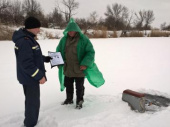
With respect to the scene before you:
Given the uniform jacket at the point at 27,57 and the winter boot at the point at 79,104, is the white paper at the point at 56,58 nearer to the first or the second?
the uniform jacket at the point at 27,57

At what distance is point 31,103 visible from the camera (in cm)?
211

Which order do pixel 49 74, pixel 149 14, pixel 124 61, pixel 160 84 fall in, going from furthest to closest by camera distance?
1. pixel 149 14
2. pixel 124 61
3. pixel 49 74
4. pixel 160 84

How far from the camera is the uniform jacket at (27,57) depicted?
72.3 inches

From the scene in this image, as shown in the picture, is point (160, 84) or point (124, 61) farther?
point (124, 61)

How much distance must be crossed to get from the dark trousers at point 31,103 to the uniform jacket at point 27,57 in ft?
0.30

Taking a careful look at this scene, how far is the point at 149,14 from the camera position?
3638 cm

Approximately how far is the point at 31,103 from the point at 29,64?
53cm

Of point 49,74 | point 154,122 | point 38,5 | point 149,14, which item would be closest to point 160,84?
point 154,122

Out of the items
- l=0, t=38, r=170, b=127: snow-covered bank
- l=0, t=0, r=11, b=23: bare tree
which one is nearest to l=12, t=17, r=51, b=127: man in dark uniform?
l=0, t=38, r=170, b=127: snow-covered bank

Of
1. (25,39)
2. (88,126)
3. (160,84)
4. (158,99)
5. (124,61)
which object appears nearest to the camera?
(25,39)

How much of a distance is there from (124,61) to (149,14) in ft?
113

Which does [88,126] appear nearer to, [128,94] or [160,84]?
[128,94]

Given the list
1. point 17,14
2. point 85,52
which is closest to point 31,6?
point 17,14

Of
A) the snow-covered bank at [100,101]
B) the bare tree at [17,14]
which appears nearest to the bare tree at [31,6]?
the bare tree at [17,14]
